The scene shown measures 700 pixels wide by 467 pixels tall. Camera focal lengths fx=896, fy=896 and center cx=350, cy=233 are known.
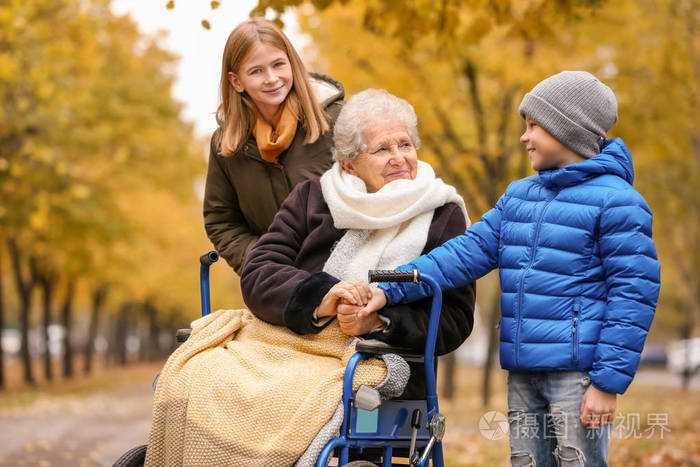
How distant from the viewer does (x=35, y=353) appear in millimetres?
70750

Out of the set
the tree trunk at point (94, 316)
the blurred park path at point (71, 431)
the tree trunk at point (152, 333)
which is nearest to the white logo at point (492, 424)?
the blurred park path at point (71, 431)

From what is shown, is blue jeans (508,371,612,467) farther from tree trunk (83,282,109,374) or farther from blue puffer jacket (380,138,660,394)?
tree trunk (83,282,109,374)

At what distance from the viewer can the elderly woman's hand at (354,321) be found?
3297mm

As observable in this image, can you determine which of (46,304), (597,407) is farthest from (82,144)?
(597,407)

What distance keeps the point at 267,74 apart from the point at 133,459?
1780 millimetres

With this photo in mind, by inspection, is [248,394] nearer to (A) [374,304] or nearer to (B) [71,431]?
(A) [374,304]

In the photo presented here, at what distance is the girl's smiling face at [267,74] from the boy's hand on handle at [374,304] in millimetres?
1183

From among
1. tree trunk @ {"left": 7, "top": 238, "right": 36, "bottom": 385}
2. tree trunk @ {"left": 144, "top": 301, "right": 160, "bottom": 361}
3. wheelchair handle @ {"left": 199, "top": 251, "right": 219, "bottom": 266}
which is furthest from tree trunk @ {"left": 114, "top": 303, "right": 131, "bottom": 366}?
wheelchair handle @ {"left": 199, "top": 251, "right": 219, "bottom": 266}

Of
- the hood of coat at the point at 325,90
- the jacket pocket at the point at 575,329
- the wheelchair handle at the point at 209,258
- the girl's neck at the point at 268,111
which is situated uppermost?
the hood of coat at the point at 325,90

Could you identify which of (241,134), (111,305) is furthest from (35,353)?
(241,134)

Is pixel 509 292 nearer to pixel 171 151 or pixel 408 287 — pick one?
pixel 408 287

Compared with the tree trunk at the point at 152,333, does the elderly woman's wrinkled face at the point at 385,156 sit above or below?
above

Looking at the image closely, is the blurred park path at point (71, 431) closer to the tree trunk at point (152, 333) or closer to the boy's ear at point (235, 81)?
the boy's ear at point (235, 81)

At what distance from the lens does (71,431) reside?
1094 cm
